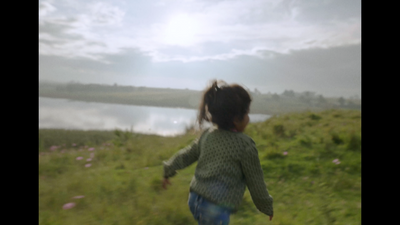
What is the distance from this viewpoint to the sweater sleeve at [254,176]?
182 centimetres

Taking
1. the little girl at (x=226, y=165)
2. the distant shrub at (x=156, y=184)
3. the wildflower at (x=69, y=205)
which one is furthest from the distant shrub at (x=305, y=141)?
the wildflower at (x=69, y=205)

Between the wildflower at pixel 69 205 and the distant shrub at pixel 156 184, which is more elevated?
the distant shrub at pixel 156 184

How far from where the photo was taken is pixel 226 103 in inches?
74.1

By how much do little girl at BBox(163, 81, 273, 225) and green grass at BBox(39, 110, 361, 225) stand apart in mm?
1128

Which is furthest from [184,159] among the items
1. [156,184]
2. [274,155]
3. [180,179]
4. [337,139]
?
[337,139]

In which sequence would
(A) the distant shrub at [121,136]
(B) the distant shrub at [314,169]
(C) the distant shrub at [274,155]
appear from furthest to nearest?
1. (A) the distant shrub at [121,136]
2. (C) the distant shrub at [274,155]
3. (B) the distant shrub at [314,169]

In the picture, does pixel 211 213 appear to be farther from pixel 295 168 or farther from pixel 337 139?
pixel 337 139

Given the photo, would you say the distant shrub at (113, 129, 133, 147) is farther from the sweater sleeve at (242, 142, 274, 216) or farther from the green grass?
the sweater sleeve at (242, 142, 274, 216)

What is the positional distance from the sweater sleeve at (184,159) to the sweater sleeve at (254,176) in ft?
1.46

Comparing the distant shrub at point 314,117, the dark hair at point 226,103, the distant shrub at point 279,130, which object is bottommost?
the distant shrub at point 279,130

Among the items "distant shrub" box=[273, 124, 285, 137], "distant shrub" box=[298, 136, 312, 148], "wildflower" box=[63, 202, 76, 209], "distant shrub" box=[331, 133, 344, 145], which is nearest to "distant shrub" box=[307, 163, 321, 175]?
"distant shrub" box=[298, 136, 312, 148]

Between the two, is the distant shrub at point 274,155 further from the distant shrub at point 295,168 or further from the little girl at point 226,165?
the little girl at point 226,165

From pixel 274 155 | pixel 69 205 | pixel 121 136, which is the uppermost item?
pixel 121 136

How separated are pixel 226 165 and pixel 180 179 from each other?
225 cm
